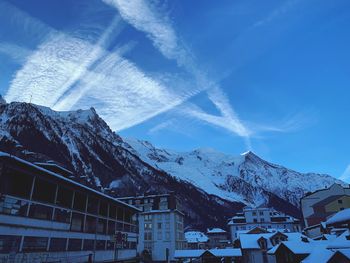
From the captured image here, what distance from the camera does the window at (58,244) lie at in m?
30.3

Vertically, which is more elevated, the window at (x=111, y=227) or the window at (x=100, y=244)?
the window at (x=111, y=227)

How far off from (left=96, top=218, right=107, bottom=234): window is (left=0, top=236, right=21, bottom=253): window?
15015 mm

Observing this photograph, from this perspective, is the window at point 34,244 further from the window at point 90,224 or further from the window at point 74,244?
the window at point 90,224

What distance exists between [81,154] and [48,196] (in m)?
156

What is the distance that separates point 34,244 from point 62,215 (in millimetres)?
5206

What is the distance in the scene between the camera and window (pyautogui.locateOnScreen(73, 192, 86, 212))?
3625cm

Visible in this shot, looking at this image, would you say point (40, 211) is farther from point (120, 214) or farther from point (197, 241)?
point (197, 241)

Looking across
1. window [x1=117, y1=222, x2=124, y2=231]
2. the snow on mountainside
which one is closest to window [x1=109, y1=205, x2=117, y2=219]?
window [x1=117, y1=222, x2=124, y2=231]

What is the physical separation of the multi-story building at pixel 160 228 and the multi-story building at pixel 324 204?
34139 mm

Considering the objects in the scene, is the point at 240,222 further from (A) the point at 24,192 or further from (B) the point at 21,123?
(B) the point at 21,123

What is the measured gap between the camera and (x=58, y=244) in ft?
102

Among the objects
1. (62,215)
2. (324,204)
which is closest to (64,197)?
(62,215)

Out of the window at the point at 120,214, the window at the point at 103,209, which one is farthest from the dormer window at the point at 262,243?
the window at the point at 103,209

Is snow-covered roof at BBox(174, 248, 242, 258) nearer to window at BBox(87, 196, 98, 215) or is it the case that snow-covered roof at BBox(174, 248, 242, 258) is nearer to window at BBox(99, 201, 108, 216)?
window at BBox(99, 201, 108, 216)
